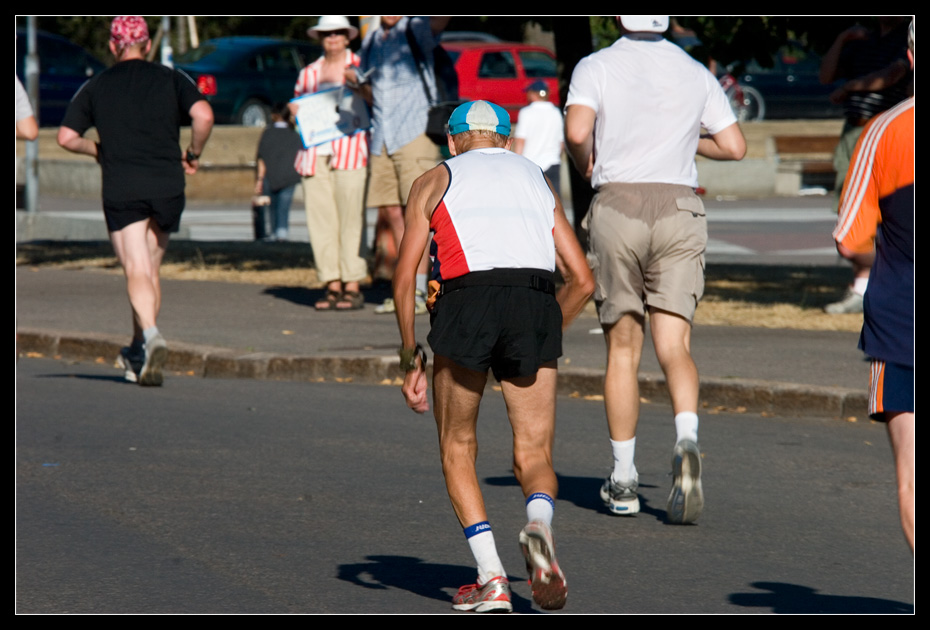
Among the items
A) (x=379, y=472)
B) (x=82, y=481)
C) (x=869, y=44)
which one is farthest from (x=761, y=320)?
(x=82, y=481)

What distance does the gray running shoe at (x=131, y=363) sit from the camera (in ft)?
29.1

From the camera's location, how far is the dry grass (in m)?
11.3

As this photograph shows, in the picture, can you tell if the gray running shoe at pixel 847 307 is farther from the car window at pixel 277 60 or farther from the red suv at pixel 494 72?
the car window at pixel 277 60

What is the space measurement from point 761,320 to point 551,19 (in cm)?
363

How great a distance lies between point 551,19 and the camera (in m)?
13.1

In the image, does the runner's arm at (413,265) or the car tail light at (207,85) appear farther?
the car tail light at (207,85)

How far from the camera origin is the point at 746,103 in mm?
31000

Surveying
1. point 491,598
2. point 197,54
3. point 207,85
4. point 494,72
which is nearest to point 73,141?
point 491,598

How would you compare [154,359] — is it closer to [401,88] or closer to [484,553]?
[401,88]

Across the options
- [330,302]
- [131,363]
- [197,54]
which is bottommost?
[330,302]

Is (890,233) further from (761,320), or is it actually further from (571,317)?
(761,320)

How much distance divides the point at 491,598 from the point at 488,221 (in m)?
1.14

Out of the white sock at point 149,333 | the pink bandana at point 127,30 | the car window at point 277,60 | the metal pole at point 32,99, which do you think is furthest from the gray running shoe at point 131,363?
the car window at point 277,60

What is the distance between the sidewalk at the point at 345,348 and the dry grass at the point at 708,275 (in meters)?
0.75
